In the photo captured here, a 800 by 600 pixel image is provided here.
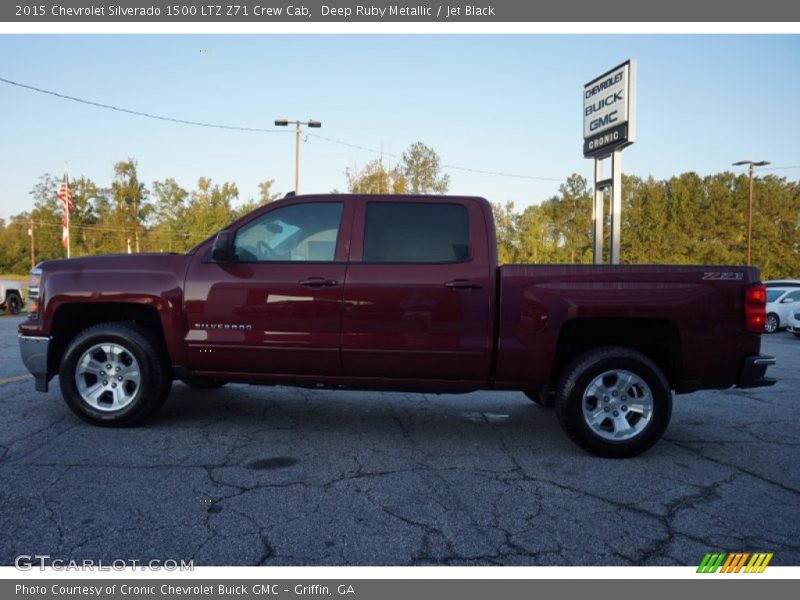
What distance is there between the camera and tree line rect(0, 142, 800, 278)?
51906 millimetres

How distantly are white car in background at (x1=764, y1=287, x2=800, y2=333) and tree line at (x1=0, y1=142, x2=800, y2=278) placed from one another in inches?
819

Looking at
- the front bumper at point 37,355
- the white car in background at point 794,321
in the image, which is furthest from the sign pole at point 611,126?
the front bumper at point 37,355

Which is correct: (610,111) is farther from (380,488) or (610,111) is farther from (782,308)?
(380,488)

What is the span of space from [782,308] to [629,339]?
1622cm

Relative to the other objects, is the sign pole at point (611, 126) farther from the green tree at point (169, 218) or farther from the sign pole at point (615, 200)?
the green tree at point (169, 218)

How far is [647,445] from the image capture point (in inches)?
171

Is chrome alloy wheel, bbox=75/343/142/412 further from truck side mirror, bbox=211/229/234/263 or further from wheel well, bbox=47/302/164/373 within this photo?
truck side mirror, bbox=211/229/234/263

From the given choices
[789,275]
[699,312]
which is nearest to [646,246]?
[789,275]


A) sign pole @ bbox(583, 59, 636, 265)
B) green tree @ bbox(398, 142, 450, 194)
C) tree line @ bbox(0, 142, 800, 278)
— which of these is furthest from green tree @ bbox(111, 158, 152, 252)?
sign pole @ bbox(583, 59, 636, 265)

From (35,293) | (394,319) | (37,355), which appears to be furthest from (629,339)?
(35,293)

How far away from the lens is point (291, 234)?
15.8ft

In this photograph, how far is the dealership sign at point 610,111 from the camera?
13.9m

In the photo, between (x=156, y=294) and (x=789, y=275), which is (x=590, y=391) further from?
(x=789, y=275)

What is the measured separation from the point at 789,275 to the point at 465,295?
191 ft
